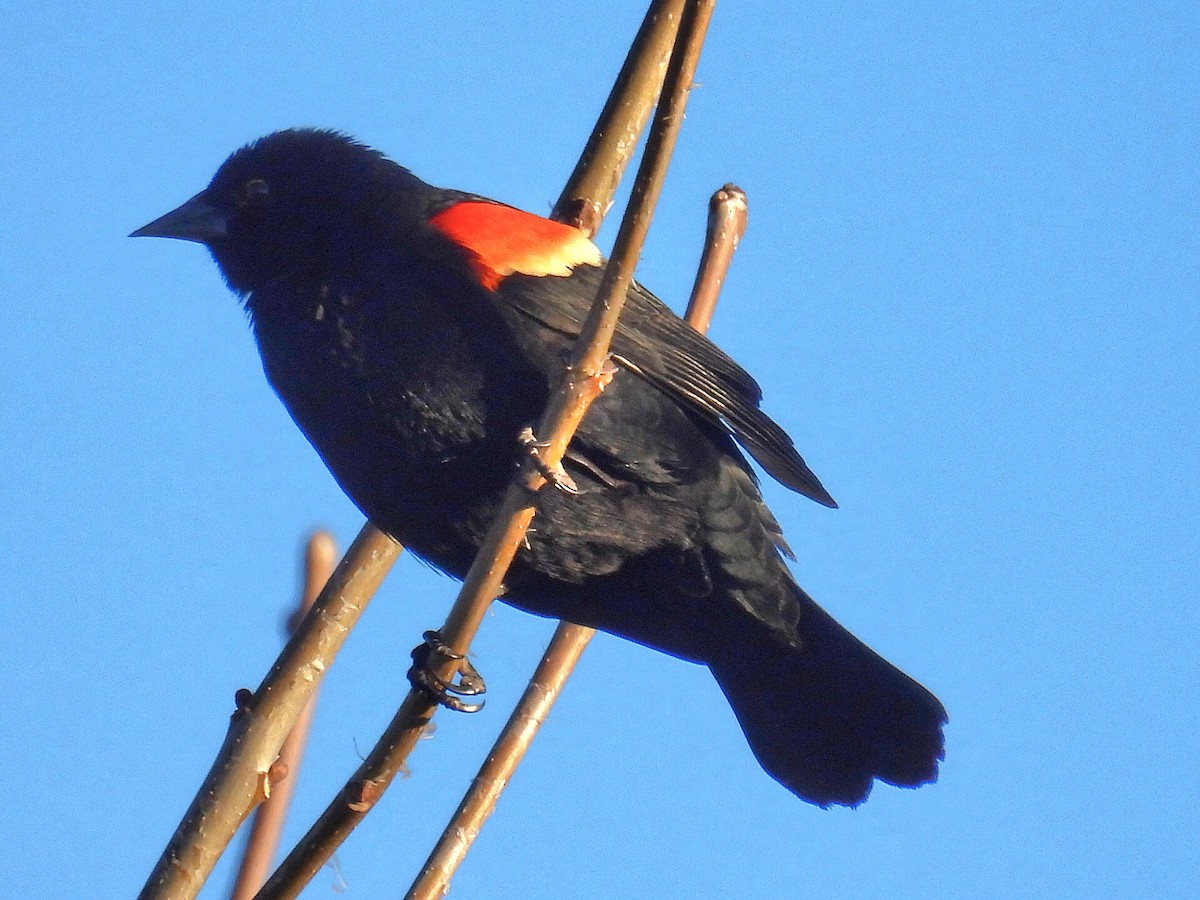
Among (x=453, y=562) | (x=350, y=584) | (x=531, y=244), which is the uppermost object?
(x=531, y=244)

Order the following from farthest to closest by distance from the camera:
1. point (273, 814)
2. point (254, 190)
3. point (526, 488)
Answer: point (254, 190) < point (273, 814) < point (526, 488)

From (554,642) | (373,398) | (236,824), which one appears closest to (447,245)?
(373,398)

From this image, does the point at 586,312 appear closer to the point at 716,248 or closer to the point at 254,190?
the point at 716,248

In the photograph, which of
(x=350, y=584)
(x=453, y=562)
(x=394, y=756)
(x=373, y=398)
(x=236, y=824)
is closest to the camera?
(x=394, y=756)

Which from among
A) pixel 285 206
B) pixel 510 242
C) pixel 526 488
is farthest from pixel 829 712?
pixel 285 206

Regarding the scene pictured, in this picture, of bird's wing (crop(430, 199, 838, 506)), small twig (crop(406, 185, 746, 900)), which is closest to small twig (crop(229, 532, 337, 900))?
small twig (crop(406, 185, 746, 900))

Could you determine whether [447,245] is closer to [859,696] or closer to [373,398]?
[373,398]

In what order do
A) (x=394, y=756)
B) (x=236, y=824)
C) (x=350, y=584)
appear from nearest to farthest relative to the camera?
(x=394, y=756), (x=236, y=824), (x=350, y=584)
